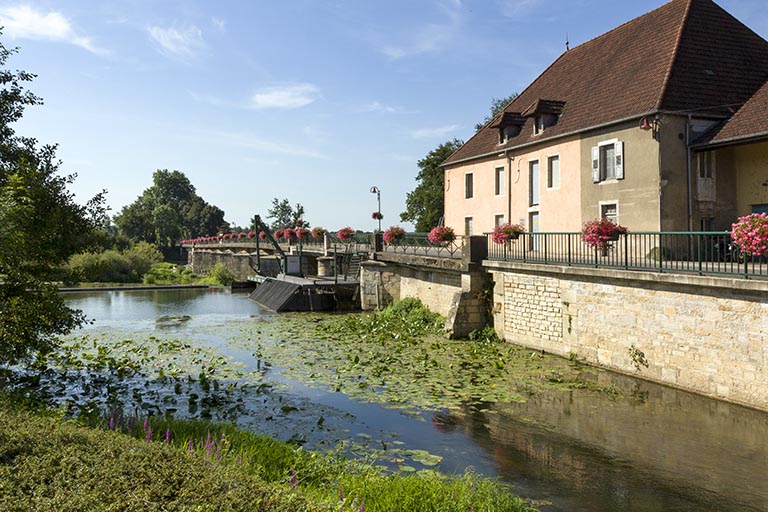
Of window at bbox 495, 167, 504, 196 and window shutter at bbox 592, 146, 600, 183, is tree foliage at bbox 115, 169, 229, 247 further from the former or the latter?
window shutter at bbox 592, 146, 600, 183

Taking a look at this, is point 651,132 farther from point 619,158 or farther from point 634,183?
point 634,183

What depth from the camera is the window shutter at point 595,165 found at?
790 inches

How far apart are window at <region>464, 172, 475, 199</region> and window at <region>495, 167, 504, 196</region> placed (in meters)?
2.39

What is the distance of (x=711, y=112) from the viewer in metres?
18.3

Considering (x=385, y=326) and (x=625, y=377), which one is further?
(x=385, y=326)

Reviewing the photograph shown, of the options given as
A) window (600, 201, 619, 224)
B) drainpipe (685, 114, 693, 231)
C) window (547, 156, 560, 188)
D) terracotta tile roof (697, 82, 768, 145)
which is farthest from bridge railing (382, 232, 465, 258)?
terracotta tile roof (697, 82, 768, 145)

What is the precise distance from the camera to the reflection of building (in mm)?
17969

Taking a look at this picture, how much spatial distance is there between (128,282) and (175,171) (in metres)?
74.7

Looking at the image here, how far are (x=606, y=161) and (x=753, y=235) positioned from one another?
9690 millimetres

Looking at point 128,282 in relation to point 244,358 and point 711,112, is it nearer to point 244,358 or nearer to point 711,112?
point 244,358

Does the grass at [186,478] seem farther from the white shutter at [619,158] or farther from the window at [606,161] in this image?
the window at [606,161]

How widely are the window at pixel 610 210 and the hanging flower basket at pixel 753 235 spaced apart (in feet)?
27.6

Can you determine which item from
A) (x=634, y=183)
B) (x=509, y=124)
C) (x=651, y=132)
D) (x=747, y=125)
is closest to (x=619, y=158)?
(x=634, y=183)

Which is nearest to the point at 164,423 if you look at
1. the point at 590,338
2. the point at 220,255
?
the point at 590,338
